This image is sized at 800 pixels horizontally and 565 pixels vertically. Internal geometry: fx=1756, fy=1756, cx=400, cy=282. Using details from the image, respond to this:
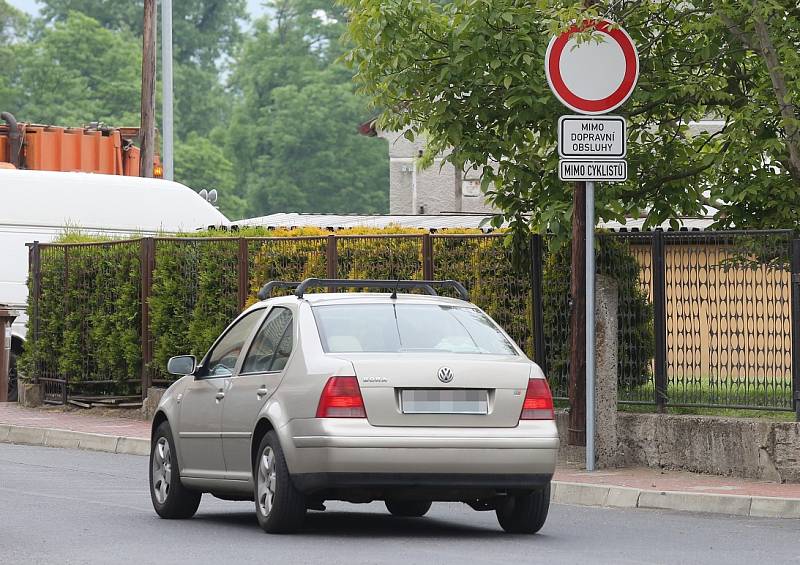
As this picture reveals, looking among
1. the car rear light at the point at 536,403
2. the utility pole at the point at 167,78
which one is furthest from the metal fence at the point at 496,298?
the utility pole at the point at 167,78

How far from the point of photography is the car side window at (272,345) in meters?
10.7

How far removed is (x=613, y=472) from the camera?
47.6 ft

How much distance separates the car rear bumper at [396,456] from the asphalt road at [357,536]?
37 centimetres

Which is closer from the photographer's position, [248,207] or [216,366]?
[216,366]

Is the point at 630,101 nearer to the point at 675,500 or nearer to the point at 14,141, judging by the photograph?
the point at 675,500

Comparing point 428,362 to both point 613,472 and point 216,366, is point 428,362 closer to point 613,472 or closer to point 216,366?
point 216,366

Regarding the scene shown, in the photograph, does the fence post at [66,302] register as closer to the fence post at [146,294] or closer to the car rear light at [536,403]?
the fence post at [146,294]

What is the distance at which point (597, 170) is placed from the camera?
14.3 metres

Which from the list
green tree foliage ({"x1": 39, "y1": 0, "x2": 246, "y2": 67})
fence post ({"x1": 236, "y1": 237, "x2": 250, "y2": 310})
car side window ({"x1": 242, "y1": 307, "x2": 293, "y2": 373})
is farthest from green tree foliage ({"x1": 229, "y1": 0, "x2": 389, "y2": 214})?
car side window ({"x1": 242, "y1": 307, "x2": 293, "y2": 373})

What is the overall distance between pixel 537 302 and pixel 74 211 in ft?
33.0

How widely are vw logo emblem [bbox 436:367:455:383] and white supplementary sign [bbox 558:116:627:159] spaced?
4529 millimetres

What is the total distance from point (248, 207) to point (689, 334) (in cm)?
6940

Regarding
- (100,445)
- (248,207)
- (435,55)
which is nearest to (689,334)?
(435,55)

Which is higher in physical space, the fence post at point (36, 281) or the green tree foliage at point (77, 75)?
the green tree foliage at point (77, 75)
